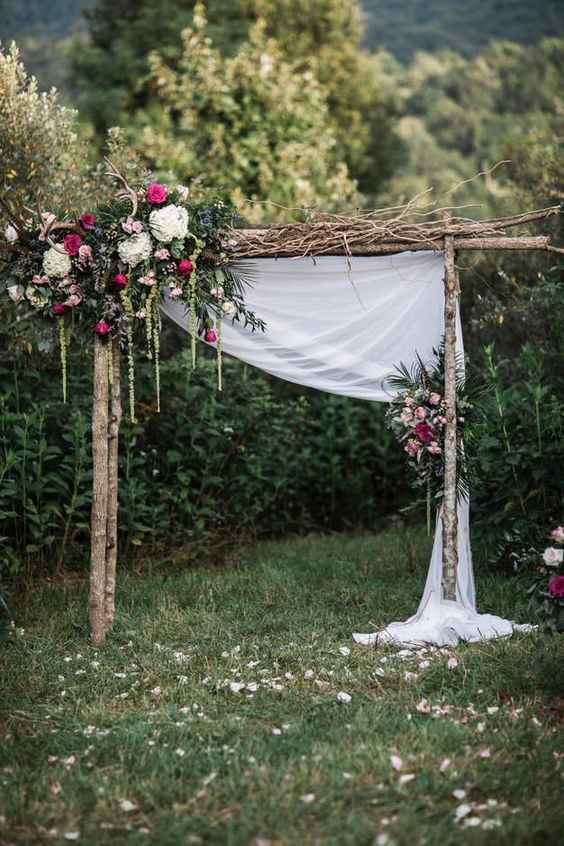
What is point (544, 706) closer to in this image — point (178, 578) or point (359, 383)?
point (359, 383)

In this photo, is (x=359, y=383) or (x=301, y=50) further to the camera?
(x=301, y=50)

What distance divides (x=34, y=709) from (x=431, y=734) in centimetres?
177

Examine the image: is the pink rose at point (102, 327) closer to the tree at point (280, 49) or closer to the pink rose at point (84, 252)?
the pink rose at point (84, 252)

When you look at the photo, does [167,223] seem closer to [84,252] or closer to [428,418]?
[84,252]

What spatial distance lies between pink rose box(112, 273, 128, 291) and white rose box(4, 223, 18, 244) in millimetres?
587

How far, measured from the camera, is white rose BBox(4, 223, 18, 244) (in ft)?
15.8

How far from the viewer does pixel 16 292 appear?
16.0 ft

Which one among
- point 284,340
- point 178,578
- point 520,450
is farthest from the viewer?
point 178,578

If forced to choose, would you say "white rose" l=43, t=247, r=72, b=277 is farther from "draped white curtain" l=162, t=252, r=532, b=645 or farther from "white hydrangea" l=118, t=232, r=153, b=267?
"draped white curtain" l=162, t=252, r=532, b=645

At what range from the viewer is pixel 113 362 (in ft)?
16.8

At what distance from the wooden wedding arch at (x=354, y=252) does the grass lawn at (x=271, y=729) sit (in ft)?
1.37

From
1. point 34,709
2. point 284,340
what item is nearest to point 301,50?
point 284,340

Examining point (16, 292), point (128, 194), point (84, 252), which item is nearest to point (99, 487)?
point (16, 292)

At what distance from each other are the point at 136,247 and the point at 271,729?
2461 mm
